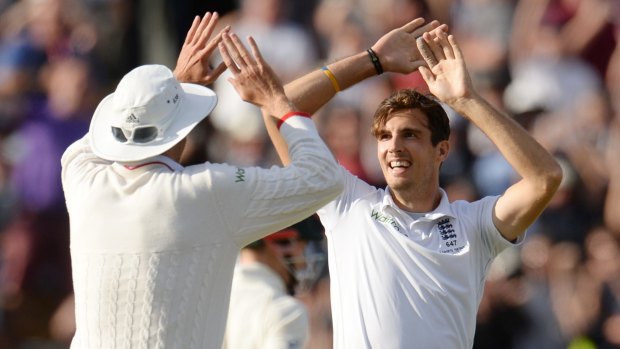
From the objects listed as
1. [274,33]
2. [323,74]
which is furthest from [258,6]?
[323,74]

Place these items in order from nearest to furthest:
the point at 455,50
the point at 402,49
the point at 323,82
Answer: the point at 455,50 < the point at 323,82 < the point at 402,49

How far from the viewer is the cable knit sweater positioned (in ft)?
15.7

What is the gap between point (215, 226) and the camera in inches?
190

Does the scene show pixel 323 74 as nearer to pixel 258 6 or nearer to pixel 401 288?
pixel 401 288

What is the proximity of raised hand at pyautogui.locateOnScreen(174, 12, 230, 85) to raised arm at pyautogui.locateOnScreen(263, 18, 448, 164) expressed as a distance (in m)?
0.36

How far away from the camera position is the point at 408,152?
5590 mm

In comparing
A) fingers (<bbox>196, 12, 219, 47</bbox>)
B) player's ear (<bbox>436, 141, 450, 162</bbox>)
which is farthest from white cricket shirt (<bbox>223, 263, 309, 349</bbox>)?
fingers (<bbox>196, 12, 219, 47</bbox>)

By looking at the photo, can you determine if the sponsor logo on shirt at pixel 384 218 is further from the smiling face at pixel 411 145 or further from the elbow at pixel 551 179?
the elbow at pixel 551 179

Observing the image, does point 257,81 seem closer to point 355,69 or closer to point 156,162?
point 156,162

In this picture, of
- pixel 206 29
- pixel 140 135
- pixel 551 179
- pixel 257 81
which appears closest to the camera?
pixel 140 135

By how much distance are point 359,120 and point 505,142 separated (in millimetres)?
5024

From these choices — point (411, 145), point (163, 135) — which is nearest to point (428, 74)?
point (411, 145)

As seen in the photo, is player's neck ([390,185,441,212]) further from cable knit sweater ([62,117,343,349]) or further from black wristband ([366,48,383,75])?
cable knit sweater ([62,117,343,349])

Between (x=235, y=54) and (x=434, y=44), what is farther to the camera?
(x=434, y=44)
